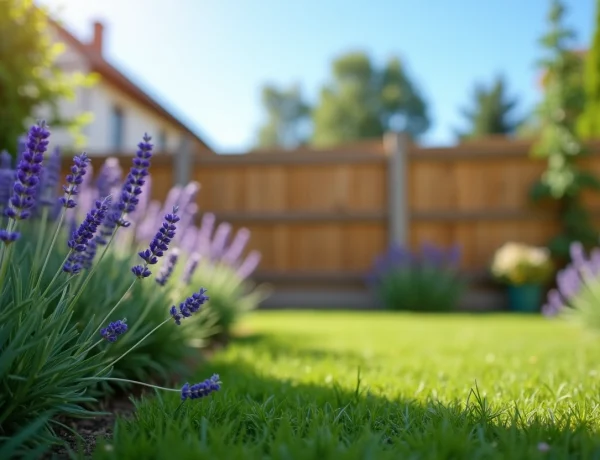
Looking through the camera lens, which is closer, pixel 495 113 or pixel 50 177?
pixel 50 177

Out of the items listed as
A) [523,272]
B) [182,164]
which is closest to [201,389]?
[523,272]

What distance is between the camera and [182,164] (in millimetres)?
8617

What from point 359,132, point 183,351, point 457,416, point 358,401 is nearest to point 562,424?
point 457,416

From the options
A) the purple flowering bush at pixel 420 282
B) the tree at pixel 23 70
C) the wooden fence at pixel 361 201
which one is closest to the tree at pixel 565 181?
the wooden fence at pixel 361 201

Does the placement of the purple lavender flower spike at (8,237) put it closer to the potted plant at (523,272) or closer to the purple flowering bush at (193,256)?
the purple flowering bush at (193,256)

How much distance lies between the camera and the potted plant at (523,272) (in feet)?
24.6

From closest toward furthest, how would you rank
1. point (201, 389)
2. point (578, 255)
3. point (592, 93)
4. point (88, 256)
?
point (201, 389) < point (88, 256) < point (578, 255) < point (592, 93)

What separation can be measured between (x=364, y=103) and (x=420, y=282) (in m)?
32.6

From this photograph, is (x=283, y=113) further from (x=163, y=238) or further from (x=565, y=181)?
(x=163, y=238)

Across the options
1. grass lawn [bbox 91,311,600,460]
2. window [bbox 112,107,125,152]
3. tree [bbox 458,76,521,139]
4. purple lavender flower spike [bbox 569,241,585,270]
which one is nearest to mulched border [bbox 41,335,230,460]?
grass lawn [bbox 91,311,600,460]

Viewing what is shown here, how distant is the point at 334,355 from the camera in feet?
11.6

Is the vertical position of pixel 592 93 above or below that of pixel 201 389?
above

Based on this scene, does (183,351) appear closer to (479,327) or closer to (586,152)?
(479,327)

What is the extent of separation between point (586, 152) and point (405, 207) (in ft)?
8.98
